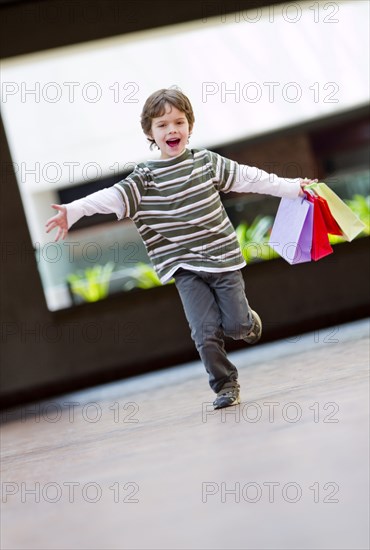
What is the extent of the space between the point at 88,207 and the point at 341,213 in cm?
107

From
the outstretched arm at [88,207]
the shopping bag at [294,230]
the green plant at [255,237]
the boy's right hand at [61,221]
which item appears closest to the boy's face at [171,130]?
the outstretched arm at [88,207]

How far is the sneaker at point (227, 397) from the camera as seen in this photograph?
3.91 meters

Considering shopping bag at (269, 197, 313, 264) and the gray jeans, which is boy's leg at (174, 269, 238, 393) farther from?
shopping bag at (269, 197, 313, 264)

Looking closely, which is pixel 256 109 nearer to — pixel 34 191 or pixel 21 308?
pixel 34 191

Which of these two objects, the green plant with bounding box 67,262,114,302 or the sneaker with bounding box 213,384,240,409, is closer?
the sneaker with bounding box 213,384,240,409

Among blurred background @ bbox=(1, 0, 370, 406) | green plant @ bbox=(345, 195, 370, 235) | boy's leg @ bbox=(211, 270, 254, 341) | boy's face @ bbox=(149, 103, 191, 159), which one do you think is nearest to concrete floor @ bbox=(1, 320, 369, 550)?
boy's leg @ bbox=(211, 270, 254, 341)

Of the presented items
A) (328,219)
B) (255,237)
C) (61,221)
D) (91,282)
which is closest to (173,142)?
(61,221)

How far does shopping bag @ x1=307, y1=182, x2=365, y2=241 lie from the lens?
4.16 metres

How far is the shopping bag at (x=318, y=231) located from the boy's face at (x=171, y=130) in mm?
610

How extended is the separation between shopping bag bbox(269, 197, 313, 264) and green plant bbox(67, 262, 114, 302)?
2.46m

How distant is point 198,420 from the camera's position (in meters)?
3.79

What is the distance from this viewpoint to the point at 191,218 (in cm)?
386

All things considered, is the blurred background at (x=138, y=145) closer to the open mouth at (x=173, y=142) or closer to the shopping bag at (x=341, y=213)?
the shopping bag at (x=341, y=213)

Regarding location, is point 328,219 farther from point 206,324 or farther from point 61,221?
point 61,221
